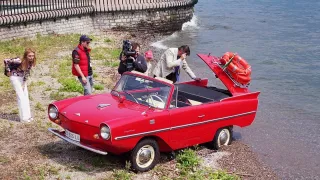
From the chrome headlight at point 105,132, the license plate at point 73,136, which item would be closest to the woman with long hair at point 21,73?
the license plate at point 73,136

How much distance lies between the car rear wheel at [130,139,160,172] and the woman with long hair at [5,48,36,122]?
3311 mm

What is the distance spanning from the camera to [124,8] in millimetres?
27859

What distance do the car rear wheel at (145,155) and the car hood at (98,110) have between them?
0.51 metres

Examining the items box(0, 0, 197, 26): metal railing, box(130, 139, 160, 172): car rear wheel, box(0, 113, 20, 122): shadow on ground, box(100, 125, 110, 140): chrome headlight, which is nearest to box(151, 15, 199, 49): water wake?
box(0, 0, 197, 26): metal railing

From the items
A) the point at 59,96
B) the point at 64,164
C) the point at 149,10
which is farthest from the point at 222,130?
the point at 149,10

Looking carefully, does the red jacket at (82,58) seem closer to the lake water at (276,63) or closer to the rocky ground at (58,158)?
the rocky ground at (58,158)

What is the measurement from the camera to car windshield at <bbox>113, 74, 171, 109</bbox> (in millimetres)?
8266

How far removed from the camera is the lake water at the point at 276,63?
10.8 metres

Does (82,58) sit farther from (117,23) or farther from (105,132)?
(117,23)

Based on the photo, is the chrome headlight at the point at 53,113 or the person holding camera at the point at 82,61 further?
the person holding camera at the point at 82,61

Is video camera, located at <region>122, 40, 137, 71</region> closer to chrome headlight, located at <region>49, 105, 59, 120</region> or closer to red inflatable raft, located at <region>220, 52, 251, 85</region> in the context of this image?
red inflatable raft, located at <region>220, 52, 251, 85</region>

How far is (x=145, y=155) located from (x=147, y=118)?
65 centimetres

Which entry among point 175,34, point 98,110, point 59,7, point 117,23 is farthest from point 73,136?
point 175,34

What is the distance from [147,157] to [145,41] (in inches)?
794
